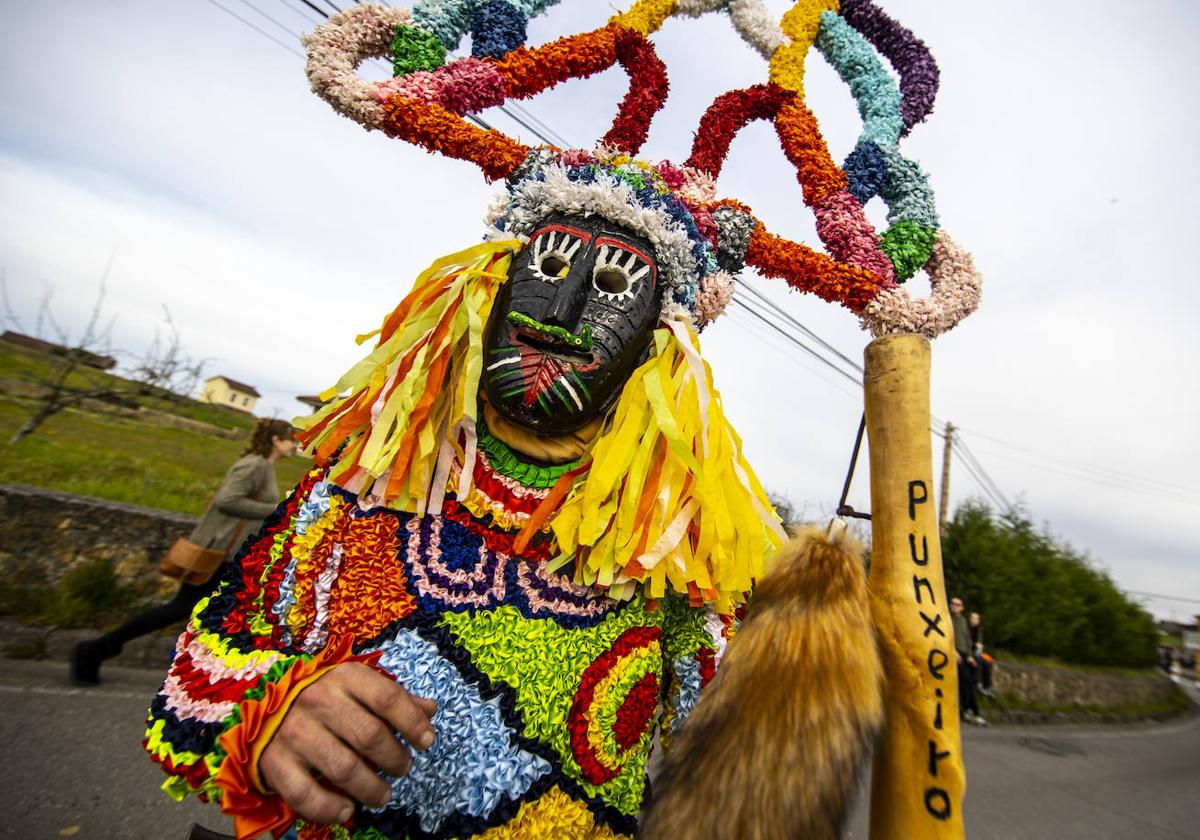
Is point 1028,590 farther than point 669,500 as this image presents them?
Yes

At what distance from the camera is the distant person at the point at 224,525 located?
2916 millimetres

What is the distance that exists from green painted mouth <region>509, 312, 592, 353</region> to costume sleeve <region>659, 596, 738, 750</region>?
60 cm

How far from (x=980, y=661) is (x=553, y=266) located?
8.68 meters

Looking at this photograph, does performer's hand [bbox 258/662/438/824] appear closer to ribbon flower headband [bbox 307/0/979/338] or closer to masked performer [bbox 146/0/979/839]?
masked performer [bbox 146/0/979/839]

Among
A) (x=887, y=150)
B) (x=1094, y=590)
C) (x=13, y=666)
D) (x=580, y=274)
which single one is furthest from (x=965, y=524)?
(x=13, y=666)

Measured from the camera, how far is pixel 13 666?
290cm

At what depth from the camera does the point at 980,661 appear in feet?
24.4

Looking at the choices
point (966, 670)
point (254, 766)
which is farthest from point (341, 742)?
point (966, 670)

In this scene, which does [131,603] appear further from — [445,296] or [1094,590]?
[1094,590]

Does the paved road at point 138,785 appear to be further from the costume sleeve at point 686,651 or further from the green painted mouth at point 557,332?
the green painted mouth at point 557,332

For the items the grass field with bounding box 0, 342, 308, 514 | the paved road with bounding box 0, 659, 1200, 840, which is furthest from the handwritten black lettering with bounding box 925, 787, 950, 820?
the grass field with bounding box 0, 342, 308, 514

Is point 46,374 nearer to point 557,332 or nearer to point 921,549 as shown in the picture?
point 557,332

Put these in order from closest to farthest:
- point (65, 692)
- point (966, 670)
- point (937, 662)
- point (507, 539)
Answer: point (937, 662) < point (507, 539) < point (65, 692) < point (966, 670)

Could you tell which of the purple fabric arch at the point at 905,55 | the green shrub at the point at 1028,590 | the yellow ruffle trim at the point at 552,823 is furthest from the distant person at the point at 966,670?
the yellow ruffle trim at the point at 552,823
